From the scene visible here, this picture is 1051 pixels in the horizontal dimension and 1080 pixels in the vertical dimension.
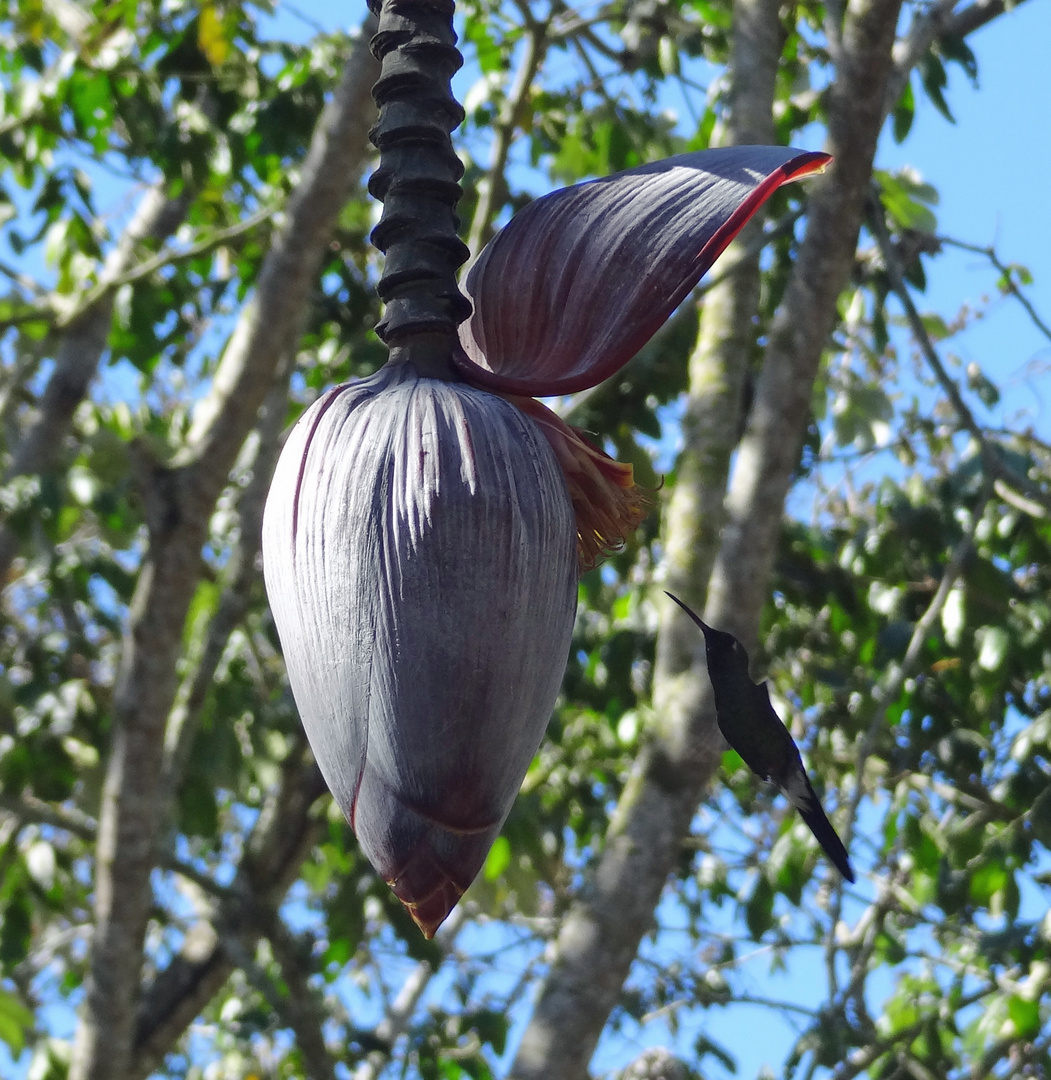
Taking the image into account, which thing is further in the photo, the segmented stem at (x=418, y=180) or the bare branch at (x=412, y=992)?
the bare branch at (x=412, y=992)

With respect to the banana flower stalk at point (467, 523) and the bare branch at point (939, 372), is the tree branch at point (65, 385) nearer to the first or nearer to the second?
the bare branch at point (939, 372)

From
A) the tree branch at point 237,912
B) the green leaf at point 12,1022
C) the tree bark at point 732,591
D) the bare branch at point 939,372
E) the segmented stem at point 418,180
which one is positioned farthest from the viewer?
the tree branch at point 237,912

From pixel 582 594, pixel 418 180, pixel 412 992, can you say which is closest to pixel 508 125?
pixel 582 594

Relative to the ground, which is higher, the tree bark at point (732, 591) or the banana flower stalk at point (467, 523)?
the tree bark at point (732, 591)

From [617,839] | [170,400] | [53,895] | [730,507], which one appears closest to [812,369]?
[730,507]

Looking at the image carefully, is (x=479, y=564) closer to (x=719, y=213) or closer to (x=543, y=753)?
(x=719, y=213)

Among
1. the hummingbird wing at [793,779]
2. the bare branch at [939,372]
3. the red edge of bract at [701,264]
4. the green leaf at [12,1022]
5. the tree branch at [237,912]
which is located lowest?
the hummingbird wing at [793,779]

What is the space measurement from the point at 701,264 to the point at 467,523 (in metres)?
0.13

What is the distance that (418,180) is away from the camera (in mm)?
546

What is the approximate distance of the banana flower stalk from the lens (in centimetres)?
46

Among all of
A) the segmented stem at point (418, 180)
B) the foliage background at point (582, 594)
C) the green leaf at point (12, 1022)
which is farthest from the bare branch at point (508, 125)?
the segmented stem at point (418, 180)

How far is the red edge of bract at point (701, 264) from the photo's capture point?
49 centimetres

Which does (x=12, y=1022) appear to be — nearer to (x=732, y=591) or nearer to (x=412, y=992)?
(x=732, y=591)

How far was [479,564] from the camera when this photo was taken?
459mm
